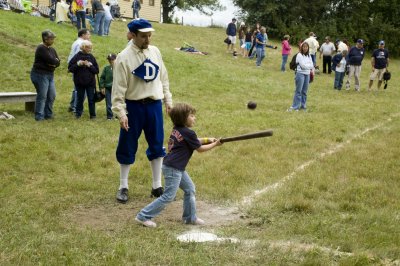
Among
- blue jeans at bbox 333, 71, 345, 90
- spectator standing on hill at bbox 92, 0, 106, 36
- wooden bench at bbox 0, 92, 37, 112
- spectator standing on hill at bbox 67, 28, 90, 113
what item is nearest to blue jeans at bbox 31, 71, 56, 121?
wooden bench at bbox 0, 92, 37, 112

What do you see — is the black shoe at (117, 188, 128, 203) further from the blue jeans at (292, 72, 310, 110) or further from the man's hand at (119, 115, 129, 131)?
the blue jeans at (292, 72, 310, 110)

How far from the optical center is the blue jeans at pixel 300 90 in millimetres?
13672

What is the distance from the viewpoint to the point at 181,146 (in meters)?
5.35

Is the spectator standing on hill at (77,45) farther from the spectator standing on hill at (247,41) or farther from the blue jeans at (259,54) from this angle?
the spectator standing on hill at (247,41)

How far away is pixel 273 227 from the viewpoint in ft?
17.8

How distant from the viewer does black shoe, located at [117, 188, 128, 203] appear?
6304mm

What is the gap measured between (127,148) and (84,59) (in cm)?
545

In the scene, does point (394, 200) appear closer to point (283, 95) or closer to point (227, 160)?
point (227, 160)

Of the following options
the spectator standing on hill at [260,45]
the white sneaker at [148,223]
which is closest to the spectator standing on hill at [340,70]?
the spectator standing on hill at [260,45]

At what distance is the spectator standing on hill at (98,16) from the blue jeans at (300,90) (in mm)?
11030

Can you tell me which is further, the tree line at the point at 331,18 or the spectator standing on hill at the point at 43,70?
the tree line at the point at 331,18

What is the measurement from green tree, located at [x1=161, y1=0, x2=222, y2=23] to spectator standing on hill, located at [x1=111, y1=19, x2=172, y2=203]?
153 feet

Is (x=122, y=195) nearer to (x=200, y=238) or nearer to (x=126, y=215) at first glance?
(x=126, y=215)

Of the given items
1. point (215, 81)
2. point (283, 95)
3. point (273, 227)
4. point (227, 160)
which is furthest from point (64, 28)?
point (273, 227)
